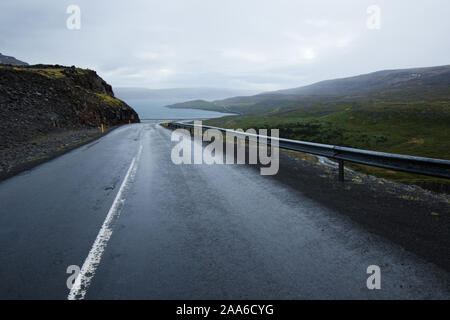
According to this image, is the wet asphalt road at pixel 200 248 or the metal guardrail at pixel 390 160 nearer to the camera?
the wet asphalt road at pixel 200 248

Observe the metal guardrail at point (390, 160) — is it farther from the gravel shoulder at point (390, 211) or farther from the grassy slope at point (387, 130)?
the grassy slope at point (387, 130)

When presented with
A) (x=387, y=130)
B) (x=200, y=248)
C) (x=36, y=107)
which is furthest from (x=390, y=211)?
(x=387, y=130)

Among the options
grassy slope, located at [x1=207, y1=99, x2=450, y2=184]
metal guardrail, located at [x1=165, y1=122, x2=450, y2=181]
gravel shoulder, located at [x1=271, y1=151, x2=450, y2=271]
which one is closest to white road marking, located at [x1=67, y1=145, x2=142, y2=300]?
gravel shoulder, located at [x1=271, y1=151, x2=450, y2=271]

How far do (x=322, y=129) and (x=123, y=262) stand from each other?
75.8 m

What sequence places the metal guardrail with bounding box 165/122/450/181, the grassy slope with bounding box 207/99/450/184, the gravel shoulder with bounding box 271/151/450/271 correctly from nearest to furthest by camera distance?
1. the gravel shoulder with bounding box 271/151/450/271
2. the metal guardrail with bounding box 165/122/450/181
3. the grassy slope with bounding box 207/99/450/184

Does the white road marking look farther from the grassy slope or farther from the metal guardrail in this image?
the grassy slope

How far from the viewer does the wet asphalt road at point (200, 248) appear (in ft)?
9.35

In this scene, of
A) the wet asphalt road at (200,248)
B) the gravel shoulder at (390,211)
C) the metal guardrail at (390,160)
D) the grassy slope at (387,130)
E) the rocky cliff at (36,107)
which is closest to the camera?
the wet asphalt road at (200,248)

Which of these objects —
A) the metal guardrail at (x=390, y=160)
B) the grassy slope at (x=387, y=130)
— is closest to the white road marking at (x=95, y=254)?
the metal guardrail at (x=390, y=160)

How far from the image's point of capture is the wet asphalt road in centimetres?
285

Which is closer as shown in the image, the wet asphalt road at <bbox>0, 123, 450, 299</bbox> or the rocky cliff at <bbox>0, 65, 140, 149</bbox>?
Result: the wet asphalt road at <bbox>0, 123, 450, 299</bbox>

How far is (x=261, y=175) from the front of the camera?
8.49 metres

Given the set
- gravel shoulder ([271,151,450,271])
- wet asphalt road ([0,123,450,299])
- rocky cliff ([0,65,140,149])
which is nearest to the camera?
wet asphalt road ([0,123,450,299])
